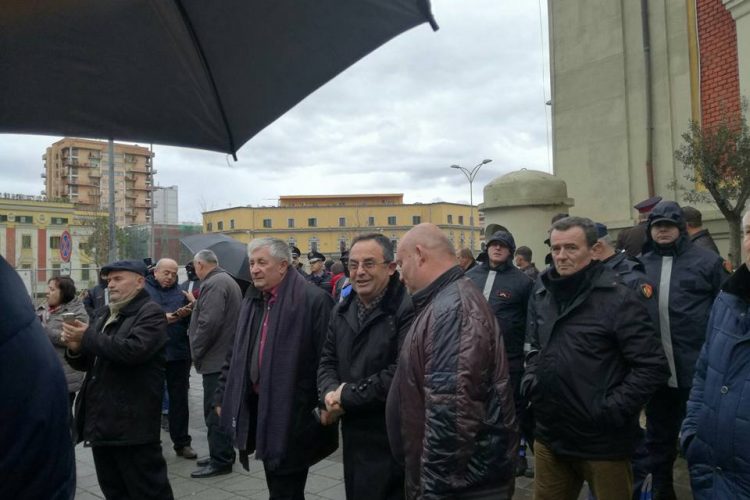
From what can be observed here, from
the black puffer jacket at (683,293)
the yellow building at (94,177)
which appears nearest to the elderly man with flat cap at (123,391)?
the black puffer jacket at (683,293)

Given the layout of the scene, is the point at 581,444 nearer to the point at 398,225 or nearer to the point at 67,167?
the point at 398,225

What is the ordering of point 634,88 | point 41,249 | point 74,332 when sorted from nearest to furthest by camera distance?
point 74,332 → point 634,88 → point 41,249

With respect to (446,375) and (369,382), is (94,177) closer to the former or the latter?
(369,382)

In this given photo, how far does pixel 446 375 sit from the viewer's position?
236 cm

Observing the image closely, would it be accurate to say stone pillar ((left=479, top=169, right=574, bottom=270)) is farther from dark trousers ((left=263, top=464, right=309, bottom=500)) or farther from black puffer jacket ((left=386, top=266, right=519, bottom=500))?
black puffer jacket ((left=386, top=266, right=519, bottom=500))

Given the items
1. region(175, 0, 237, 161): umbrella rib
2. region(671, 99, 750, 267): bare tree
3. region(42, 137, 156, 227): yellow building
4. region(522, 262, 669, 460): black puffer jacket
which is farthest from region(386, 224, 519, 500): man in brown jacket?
region(42, 137, 156, 227): yellow building

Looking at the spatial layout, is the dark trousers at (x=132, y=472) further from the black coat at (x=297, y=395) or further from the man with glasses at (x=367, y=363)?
the man with glasses at (x=367, y=363)

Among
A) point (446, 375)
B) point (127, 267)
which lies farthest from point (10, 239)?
point (446, 375)

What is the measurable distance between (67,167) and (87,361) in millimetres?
130672

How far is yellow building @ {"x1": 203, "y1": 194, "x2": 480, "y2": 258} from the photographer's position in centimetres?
9506

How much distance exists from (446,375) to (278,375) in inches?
63.0

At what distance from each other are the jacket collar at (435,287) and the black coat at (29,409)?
63.7 inches

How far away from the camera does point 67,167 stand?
118875 millimetres

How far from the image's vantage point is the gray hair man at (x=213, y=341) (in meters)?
5.64
